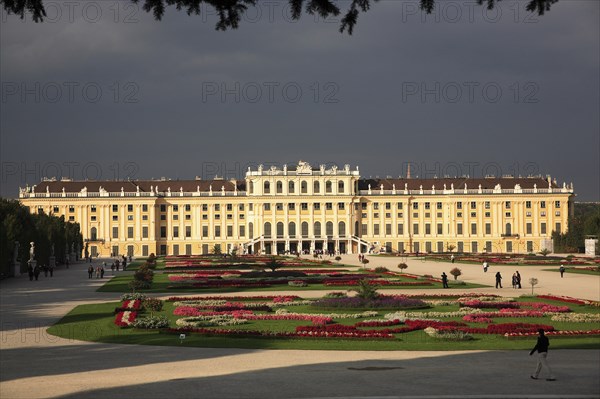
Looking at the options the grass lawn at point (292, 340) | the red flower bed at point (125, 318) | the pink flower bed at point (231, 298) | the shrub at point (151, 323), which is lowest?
the pink flower bed at point (231, 298)

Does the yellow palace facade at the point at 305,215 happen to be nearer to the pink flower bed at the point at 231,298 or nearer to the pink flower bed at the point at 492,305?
the pink flower bed at the point at 231,298

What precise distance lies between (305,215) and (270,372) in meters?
96.3

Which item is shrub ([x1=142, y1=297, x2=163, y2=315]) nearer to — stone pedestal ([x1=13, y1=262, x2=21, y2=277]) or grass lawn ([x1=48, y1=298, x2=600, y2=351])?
grass lawn ([x1=48, y1=298, x2=600, y2=351])

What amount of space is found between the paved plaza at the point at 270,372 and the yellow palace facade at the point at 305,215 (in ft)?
293

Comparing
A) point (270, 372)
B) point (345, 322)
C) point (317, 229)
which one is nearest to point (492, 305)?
point (345, 322)

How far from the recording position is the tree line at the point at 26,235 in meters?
54.3

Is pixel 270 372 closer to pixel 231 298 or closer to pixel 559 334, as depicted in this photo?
pixel 559 334

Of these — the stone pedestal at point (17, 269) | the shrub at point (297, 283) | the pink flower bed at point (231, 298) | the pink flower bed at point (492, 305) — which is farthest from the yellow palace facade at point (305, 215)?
the pink flower bed at point (492, 305)

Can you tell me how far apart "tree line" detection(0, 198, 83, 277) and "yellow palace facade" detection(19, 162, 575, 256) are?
86.3ft

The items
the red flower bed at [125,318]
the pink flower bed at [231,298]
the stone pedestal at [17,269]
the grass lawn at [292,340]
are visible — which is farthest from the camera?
the stone pedestal at [17,269]

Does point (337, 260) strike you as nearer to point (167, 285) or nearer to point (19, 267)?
point (19, 267)

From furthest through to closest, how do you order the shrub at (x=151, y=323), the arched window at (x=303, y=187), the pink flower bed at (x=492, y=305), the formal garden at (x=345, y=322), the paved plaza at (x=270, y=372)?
1. the arched window at (x=303, y=187)
2. the pink flower bed at (x=492, y=305)
3. the shrub at (x=151, y=323)
4. the formal garden at (x=345, y=322)
5. the paved plaza at (x=270, y=372)

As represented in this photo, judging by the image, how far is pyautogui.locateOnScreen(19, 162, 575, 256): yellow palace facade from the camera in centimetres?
11112

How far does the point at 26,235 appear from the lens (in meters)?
62.6
